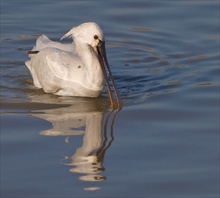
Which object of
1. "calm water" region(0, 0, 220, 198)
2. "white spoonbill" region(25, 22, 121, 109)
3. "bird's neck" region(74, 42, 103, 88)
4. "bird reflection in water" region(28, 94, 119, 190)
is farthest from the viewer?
"bird's neck" region(74, 42, 103, 88)

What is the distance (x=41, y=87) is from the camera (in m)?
12.0

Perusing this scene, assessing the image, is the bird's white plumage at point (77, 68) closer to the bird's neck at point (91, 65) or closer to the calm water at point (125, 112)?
the bird's neck at point (91, 65)

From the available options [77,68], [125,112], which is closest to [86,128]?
[125,112]

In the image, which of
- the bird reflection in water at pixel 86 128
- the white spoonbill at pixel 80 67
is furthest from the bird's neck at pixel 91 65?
the bird reflection in water at pixel 86 128

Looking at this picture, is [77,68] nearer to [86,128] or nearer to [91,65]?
[91,65]

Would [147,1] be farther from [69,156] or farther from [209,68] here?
[69,156]

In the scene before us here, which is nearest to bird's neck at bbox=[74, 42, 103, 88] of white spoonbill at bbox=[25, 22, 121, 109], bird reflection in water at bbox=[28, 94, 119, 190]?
white spoonbill at bbox=[25, 22, 121, 109]

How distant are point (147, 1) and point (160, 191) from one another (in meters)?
7.50

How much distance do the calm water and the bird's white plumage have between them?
14cm

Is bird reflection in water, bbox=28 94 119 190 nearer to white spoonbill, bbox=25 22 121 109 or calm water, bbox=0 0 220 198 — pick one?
calm water, bbox=0 0 220 198

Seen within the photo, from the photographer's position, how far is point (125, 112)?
10695 millimetres

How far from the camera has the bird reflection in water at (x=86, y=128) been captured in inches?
353

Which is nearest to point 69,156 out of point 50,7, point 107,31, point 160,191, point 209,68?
point 160,191

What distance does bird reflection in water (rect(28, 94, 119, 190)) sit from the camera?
897cm
